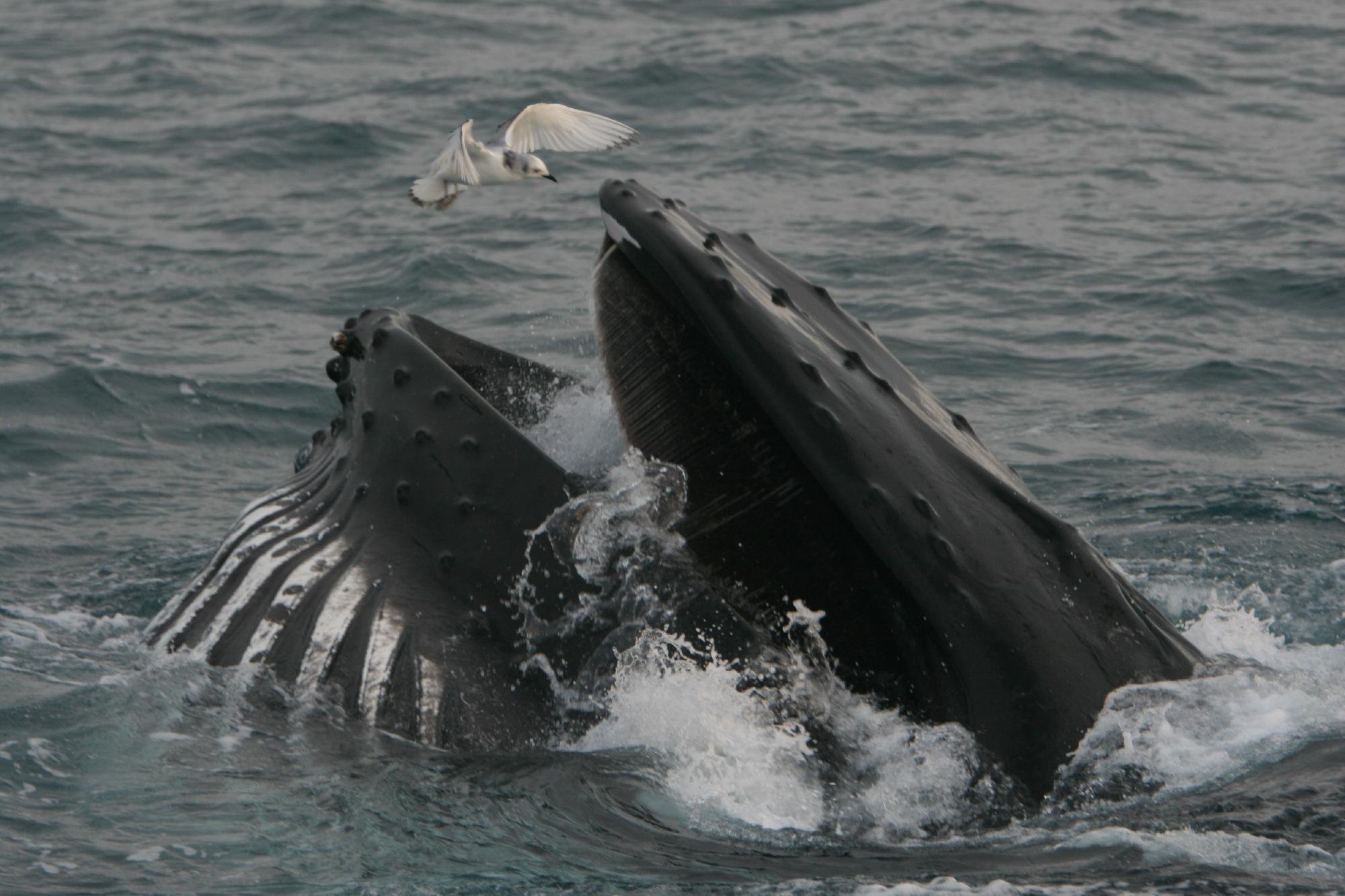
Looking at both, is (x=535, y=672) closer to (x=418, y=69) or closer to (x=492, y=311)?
(x=492, y=311)

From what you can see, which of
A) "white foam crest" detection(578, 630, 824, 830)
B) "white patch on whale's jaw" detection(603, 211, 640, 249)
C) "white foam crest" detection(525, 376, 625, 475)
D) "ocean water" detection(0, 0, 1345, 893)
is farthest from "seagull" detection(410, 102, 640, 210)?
"white foam crest" detection(578, 630, 824, 830)

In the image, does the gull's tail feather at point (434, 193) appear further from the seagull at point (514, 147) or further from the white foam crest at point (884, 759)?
the white foam crest at point (884, 759)

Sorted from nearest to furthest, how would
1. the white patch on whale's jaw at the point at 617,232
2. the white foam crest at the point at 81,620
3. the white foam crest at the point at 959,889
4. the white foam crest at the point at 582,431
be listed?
1. the white foam crest at the point at 959,889
2. the white patch on whale's jaw at the point at 617,232
3. the white foam crest at the point at 582,431
4. the white foam crest at the point at 81,620

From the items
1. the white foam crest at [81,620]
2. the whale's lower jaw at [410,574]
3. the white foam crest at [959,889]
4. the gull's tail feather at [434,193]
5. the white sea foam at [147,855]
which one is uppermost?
the gull's tail feather at [434,193]

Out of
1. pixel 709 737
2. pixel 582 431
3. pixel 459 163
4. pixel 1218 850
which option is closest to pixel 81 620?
pixel 459 163

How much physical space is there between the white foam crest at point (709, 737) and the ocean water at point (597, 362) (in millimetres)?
11

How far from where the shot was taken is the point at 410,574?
512 cm

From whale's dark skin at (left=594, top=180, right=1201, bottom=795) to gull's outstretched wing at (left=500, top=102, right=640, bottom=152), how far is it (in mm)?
2822

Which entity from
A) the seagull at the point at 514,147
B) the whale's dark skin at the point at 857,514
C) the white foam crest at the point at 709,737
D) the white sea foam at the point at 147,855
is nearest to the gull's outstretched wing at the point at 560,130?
the seagull at the point at 514,147

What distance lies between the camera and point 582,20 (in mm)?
23828

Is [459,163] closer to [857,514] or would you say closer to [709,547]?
[709,547]

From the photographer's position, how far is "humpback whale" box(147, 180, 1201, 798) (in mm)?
4680

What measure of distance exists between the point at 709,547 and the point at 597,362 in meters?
0.84

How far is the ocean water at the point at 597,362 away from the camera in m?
4.69
